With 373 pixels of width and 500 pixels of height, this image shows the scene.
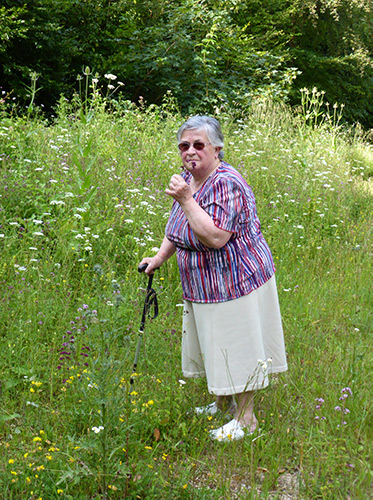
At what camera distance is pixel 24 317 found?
362 cm

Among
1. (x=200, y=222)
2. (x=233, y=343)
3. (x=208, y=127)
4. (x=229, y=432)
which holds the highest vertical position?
(x=208, y=127)

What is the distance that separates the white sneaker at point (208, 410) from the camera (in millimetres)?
3051

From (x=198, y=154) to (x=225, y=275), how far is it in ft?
2.07

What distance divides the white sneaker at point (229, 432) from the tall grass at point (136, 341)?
0.06m

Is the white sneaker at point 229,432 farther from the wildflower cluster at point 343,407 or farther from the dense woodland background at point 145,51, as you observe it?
the dense woodland background at point 145,51

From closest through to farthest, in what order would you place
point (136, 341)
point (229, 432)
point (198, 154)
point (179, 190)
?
point (179, 190) → point (198, 154) → point (229, 432) → point (136, 341)

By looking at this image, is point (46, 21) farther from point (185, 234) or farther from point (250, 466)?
point (250, 466)

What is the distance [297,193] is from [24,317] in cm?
442

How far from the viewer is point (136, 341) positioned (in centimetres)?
371

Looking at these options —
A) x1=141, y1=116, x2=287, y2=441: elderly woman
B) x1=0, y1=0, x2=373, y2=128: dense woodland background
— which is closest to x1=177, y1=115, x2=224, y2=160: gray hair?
x1=141, y1=116, x2=287, y2=441: elderly woman

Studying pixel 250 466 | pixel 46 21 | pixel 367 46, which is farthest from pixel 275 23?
pixel 250 466

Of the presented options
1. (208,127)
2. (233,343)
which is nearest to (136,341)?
(233,343)

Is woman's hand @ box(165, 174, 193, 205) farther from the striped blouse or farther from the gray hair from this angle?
the gray hair

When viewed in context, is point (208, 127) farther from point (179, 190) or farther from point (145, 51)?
point (145, 51)
